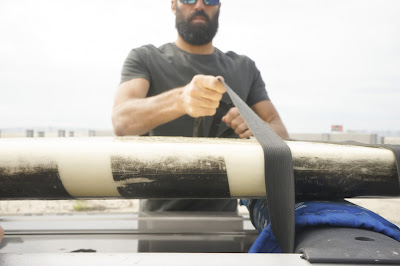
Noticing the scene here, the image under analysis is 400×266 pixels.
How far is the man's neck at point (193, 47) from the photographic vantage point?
184cm

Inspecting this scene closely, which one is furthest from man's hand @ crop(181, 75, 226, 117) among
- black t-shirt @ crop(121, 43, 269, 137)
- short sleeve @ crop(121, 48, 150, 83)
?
short sleeve @ crop(121, 48, 150, 83)

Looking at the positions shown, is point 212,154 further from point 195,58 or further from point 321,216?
point 195,58

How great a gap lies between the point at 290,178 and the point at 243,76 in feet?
4.76

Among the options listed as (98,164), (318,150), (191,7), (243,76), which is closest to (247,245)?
(318,150)

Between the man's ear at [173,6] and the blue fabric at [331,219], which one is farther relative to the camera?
the man's ear at [173,6]

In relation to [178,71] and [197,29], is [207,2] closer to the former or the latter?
[197,29]

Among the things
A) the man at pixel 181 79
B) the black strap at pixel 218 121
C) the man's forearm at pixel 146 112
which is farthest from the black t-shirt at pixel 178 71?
the black strap at pixel 218 121

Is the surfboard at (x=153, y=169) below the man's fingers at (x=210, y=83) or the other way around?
below

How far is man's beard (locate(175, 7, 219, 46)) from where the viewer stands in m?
1.78

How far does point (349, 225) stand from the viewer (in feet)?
1.64

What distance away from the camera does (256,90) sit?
193 centimetres

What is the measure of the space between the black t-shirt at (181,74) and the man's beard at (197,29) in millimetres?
81

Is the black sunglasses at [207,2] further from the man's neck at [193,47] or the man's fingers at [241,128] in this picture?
the man's fingers at [241,128]

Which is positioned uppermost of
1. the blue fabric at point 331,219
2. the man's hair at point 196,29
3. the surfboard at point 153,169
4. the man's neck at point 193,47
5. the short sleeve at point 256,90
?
the man's hair at point 196,29
